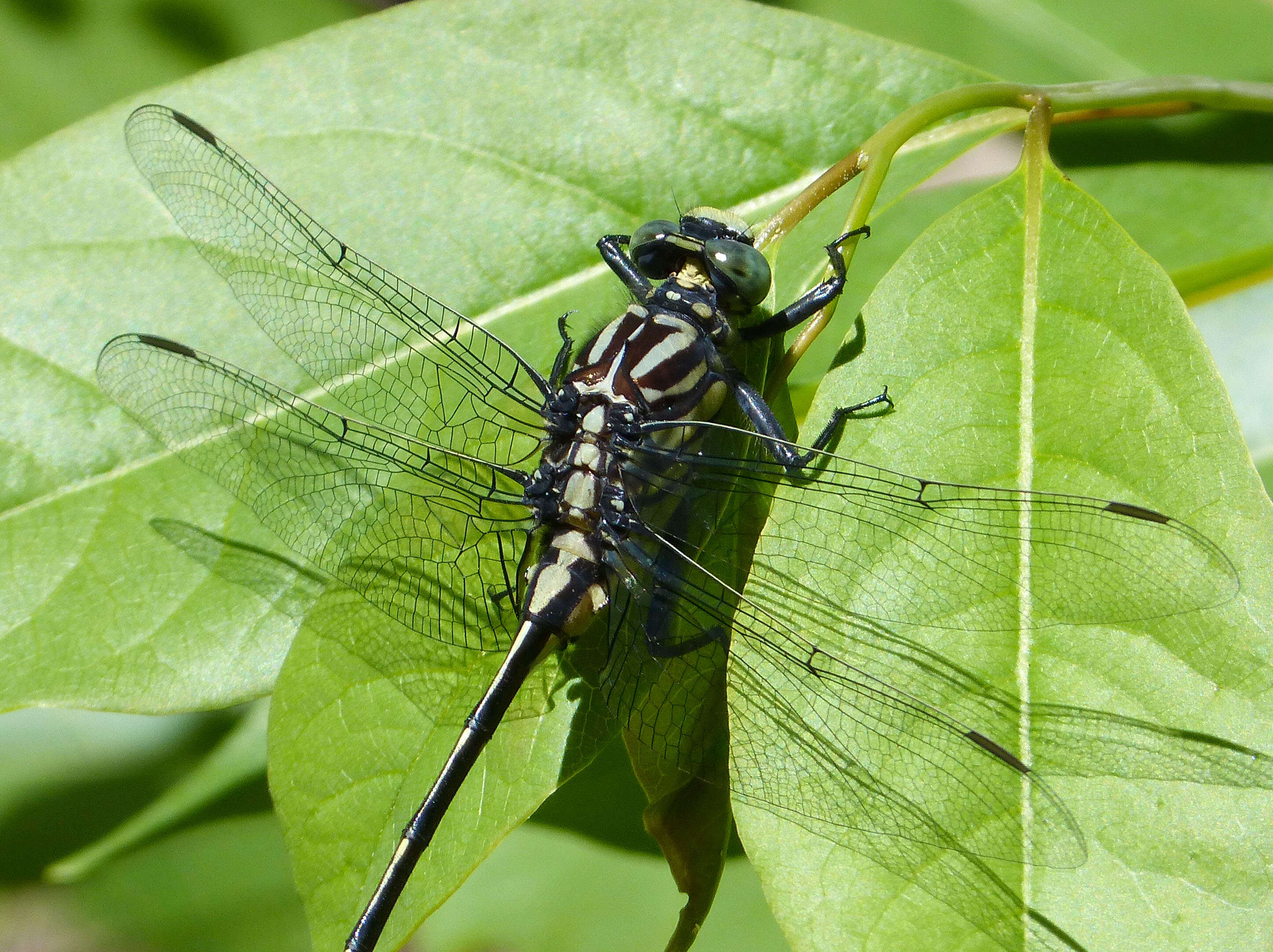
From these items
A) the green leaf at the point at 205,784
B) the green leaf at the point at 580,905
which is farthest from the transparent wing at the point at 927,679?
the green leaf at the point at 205,784

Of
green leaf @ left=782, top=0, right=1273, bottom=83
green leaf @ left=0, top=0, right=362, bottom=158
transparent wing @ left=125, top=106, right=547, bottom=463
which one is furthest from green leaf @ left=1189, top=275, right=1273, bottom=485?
green leaf @ left=0, top=0, right=362, bottom=158

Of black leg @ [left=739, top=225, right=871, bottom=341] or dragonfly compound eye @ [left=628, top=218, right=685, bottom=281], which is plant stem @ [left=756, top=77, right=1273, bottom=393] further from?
dragonfly compound eye @ [left=628, top=218, right=685, bottom=281]

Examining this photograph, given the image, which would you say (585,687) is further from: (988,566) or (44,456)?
(44,456)

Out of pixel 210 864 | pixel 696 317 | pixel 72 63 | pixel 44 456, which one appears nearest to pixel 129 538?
pixel 44 456

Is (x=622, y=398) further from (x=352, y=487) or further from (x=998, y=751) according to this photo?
(x=998, y=751)

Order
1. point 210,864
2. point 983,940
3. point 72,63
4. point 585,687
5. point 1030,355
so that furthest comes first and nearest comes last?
point 72,63, point 210,864, point 585,687, point 1030,355, point 983,940

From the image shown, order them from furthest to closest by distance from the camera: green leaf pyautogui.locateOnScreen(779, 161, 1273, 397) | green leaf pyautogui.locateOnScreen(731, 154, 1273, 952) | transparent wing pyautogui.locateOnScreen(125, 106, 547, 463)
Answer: green leaf pyautogui.locateOnScreen(779, 161, 1273, 397) → transparent wing pyautogui.locateOnScreen(125, 106, 547, 463) → green leaf pyautogui.locateOnScreen(731, 154, 1273, 952)
